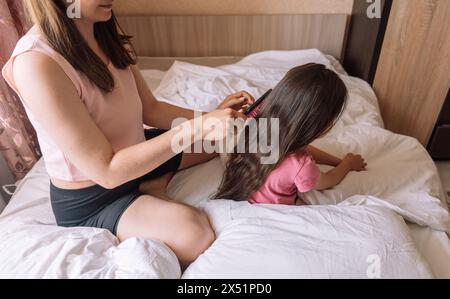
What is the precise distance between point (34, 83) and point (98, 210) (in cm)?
40

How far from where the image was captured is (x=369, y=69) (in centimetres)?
156

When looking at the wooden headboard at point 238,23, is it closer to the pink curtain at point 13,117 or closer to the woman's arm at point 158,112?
the pink curtain at point 13,117

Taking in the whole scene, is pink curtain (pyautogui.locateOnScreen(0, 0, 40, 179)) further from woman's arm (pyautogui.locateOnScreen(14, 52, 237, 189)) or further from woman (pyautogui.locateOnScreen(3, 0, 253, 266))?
woman's arm (pyautogui.locateOnScreen(14, 52, 237, 189))

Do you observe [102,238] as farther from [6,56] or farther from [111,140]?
[6,56]

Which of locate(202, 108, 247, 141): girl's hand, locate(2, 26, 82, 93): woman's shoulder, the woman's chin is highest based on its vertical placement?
the woman's chin

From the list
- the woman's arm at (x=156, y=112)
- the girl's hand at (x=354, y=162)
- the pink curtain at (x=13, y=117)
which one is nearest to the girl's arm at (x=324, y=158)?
the girl's hand at (x=354, y=162)

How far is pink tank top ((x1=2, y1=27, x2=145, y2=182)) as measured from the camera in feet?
2.35

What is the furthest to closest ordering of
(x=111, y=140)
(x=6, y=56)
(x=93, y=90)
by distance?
(x=6, y=56)
(x=111, y=140)
(x=93, y=90)

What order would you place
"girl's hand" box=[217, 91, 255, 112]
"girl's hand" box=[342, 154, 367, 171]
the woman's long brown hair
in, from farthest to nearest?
"girl's hand" box=[342, 154, 367, 171], "girl's hand" box=[217, 91, 255, 112], the woman's long brown hair

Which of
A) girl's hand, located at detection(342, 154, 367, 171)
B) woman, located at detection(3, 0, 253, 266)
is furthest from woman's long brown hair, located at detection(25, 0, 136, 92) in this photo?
girl's hand, located at detection(342, 154, 367, 171)

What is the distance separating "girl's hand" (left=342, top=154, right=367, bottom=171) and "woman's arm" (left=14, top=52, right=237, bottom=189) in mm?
534

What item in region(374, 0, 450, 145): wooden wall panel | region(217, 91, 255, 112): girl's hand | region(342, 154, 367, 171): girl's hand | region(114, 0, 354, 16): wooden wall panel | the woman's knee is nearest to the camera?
the woman's knee

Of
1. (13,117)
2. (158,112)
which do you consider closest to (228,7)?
(158,112)
